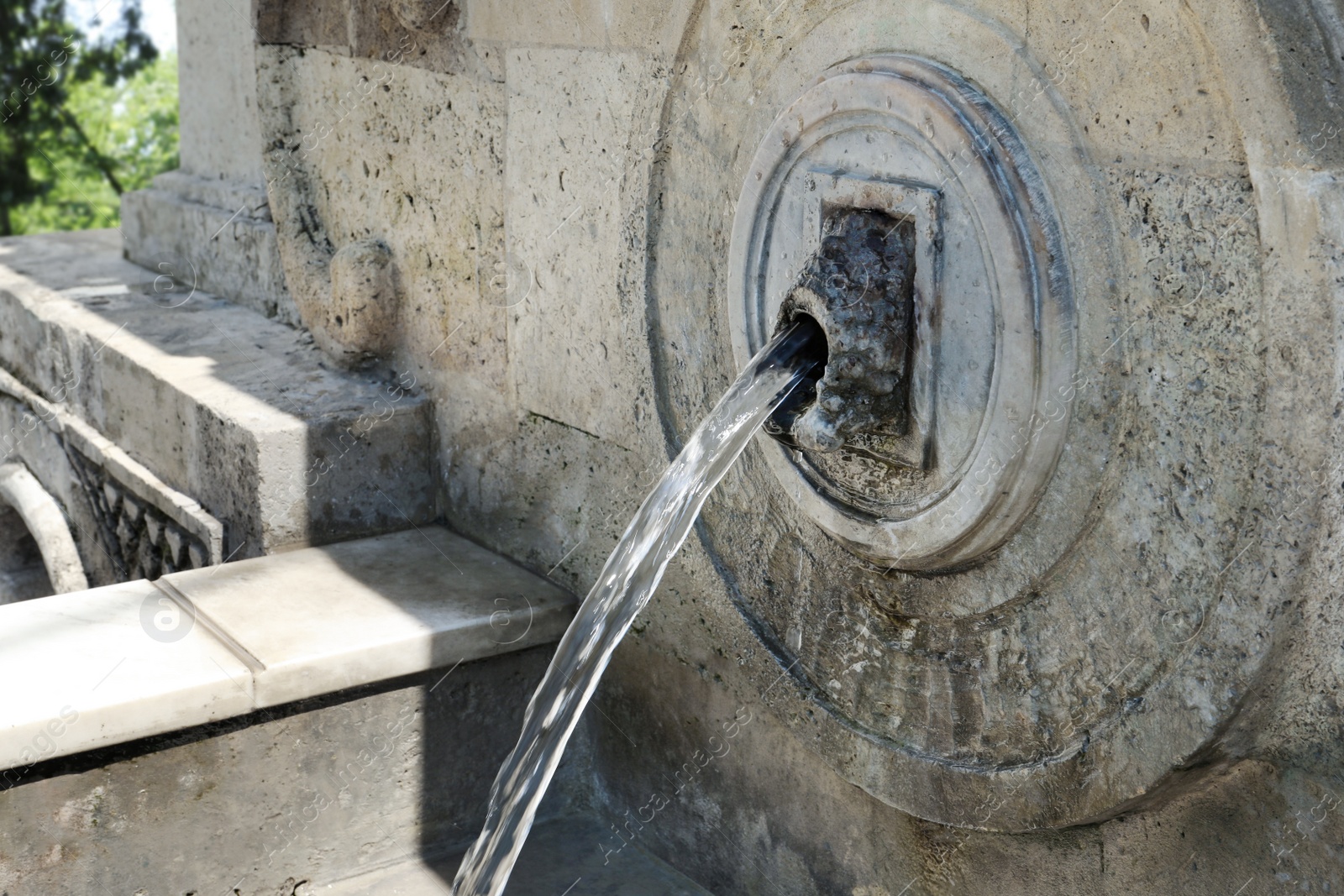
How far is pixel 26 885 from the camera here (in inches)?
91.7

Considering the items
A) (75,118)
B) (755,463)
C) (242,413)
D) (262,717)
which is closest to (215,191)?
(242,413)

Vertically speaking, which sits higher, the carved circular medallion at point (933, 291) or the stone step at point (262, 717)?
the carved circular medallion at point (933, 291)

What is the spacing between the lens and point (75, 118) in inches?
512

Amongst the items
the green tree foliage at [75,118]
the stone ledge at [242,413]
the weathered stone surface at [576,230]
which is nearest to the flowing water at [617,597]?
the weathered stone surface at [576,230]

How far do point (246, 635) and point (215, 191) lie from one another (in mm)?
2309

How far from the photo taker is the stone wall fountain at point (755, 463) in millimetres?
1522

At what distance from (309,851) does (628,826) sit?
61 cm

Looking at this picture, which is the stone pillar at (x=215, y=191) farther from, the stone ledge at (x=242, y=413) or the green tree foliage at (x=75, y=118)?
the green tree foliage at (x=75, y=118)

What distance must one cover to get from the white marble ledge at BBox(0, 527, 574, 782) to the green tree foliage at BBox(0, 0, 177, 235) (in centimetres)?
877

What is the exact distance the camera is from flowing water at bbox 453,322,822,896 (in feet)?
6.62

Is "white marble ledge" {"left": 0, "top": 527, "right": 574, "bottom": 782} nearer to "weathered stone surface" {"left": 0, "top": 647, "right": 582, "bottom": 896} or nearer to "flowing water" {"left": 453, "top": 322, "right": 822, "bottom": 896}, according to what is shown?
"weathered stone surface" {"left": 0, "top": 647, "right": 582, "bottom": 896}

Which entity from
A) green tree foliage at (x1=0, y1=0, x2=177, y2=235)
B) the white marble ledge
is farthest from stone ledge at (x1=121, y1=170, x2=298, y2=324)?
green tree foliage at (x1=0, y1=0, x2=177, y2=235)

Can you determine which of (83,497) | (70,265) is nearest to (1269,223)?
(83,497)

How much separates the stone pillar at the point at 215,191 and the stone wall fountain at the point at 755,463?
17 cm
